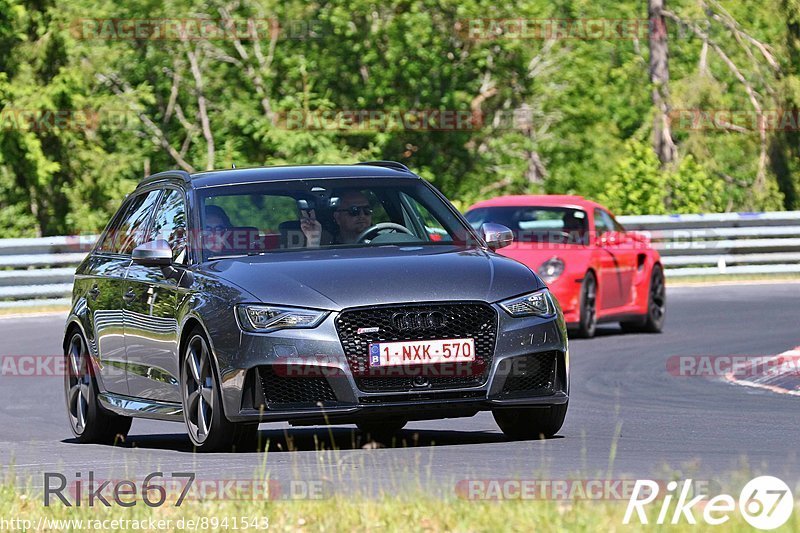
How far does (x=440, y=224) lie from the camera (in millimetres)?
10820

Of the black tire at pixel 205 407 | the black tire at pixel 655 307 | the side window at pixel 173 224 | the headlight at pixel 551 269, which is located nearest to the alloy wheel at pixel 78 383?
the side window at pixel 173 224

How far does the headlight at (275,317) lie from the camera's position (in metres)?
9.25

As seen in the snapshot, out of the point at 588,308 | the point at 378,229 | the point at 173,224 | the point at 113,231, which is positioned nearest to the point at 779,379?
the point at 588,308

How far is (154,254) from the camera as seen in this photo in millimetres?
10227

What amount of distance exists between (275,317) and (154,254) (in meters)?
1.21

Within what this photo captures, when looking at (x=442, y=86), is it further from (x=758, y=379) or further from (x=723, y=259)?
(x=758, y=379)

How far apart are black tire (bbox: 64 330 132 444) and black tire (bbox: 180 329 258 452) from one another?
1562 mm

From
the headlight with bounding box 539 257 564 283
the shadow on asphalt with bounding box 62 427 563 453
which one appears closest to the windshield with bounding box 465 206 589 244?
the headlight with bounding box 539 257 564 283

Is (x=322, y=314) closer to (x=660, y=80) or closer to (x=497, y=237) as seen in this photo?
(x=497, y=237)

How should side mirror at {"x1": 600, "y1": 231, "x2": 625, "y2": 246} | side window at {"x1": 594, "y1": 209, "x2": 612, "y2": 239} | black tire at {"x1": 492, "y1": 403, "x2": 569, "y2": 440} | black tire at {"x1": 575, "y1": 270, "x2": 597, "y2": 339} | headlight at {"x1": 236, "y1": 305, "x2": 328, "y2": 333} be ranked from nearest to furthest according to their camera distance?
headlight at {"x1": 236, "y1": 305, "x2": 328, "y2": 333} < black tire at {"x1": 492, "y1": 403, "x2": 569, "y2": 440} < black tire at {"x1": 575, "y1": 270, "x2": 597, "y2": 339} < side mirror at {"x1": 600, "y1": 231, "x2": 625, "y2": 246} < side window at {"x1": 594, "y1": 209, "x2": 612, "y2": 239}

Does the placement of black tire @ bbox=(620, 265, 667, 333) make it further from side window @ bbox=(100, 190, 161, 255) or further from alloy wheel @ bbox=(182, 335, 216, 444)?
alloy wheel @ bbox=(182, 335, 216, 444)

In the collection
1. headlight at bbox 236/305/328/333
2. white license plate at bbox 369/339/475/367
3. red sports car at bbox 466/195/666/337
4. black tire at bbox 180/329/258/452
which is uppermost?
headlight at bbox 236/305/328/333

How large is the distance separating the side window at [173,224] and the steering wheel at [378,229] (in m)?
0.99

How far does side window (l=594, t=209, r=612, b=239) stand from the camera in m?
20.5
